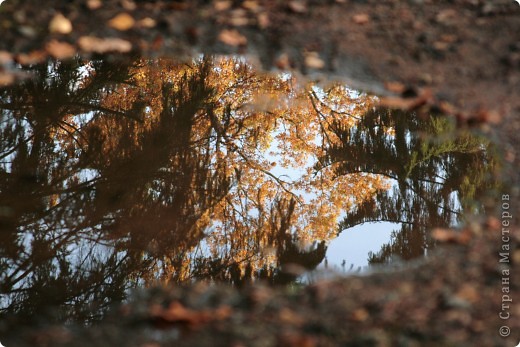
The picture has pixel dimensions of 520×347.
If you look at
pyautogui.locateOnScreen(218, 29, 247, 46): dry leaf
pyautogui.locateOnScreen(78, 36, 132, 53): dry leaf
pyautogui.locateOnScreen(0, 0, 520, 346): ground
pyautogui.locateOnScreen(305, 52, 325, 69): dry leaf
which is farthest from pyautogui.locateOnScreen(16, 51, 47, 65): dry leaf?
pyautogui.locateOnScreen(305, 52, 325, 69): dry leaf

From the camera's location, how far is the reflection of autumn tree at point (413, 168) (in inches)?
93.7

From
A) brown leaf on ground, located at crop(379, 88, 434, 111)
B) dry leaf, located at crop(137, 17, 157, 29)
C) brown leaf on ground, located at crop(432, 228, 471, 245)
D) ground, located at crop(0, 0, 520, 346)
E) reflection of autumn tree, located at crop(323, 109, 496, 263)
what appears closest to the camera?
ground, located at crop(0, 0, 520, 346)

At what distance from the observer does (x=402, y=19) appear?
11.2ft

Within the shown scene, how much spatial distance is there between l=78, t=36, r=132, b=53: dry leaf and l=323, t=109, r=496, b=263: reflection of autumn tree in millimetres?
1224

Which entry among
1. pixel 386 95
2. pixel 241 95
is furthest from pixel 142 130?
pixel 386 95

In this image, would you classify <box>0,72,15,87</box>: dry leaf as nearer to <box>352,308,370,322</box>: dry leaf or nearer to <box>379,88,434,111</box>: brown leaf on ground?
<box>379,88,434,111</box>: brown leaf on ground

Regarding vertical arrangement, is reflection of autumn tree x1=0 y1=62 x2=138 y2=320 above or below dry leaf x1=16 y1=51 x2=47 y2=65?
below

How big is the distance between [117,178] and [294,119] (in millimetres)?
959

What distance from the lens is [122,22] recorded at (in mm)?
3197

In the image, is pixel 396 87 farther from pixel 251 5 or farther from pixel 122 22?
pixel 122 22

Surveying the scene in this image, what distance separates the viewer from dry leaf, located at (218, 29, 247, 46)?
3.18 meters

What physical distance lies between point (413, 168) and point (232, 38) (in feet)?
4.02

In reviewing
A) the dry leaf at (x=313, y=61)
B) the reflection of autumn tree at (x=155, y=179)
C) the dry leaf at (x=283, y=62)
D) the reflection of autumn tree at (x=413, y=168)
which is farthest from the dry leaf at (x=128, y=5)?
the reflection of autumn tree at (x=413, y=168)

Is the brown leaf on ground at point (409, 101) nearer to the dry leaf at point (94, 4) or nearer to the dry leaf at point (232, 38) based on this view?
the dry leaf at point (232, 38)
